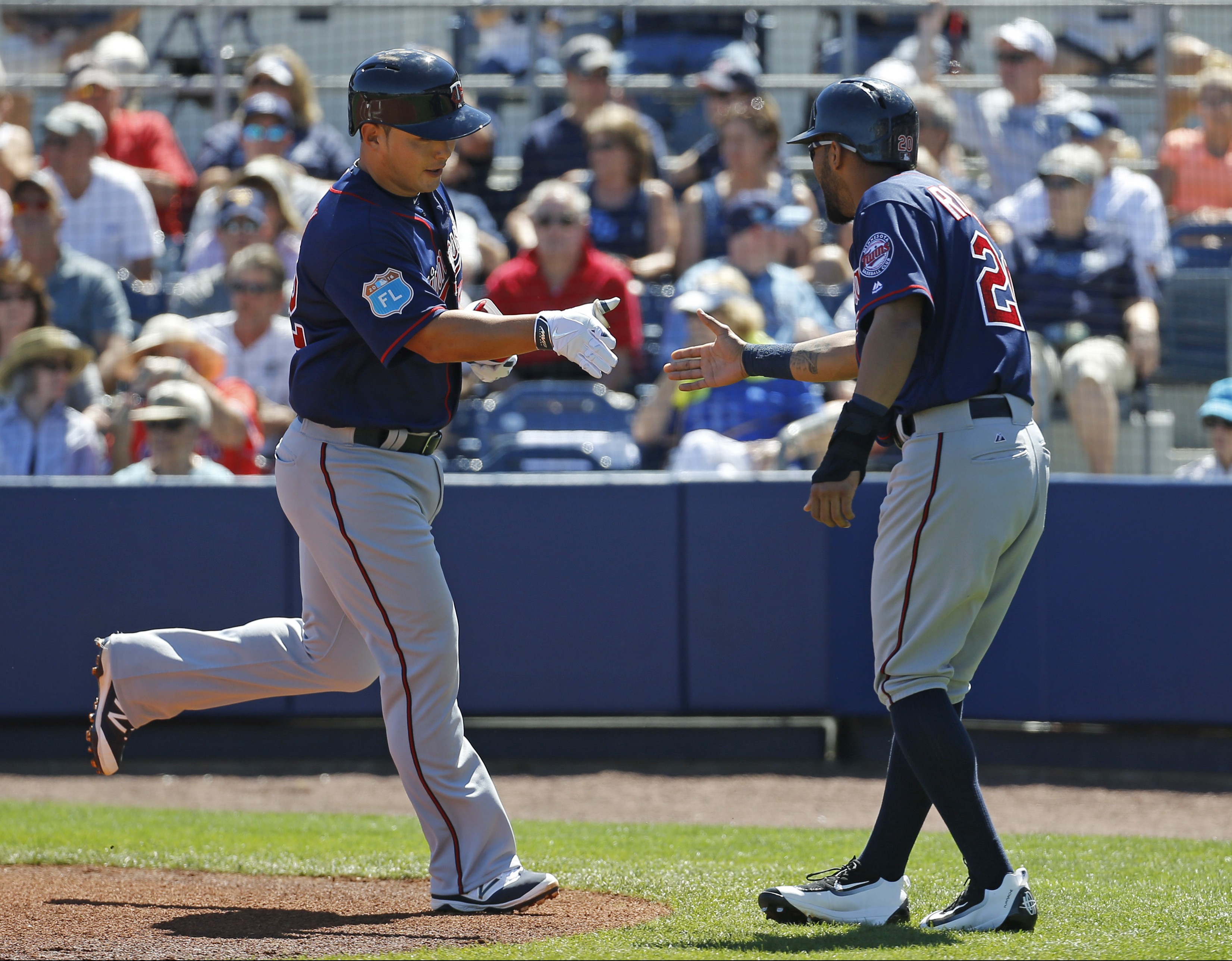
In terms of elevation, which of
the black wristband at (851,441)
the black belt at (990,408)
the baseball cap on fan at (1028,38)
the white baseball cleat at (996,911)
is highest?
the baseball cap on fan at (1028,38)

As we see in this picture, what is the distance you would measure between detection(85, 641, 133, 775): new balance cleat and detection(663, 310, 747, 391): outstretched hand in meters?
1.71

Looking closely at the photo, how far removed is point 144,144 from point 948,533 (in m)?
7.81

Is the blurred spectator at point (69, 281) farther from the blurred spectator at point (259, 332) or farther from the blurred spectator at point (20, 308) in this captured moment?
the blurred spectator at point (259, 332)

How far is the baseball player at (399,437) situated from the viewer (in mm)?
3613

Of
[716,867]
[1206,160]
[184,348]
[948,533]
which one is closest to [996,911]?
[948,533]

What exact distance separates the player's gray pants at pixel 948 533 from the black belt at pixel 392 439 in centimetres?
116

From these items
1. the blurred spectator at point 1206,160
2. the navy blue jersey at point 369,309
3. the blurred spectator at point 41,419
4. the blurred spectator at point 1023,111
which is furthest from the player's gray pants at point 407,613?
the blurred spectator at point 1206,160

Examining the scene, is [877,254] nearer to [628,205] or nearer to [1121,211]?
[1121,211]

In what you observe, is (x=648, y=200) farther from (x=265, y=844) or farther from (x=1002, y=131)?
(x=265, y=844)

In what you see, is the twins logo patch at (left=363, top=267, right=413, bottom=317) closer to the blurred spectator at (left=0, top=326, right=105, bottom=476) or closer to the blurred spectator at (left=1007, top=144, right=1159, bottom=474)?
the blurred spectator at (left=0, top=326, right=105, bottom=476)

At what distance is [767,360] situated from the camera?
12.2ft

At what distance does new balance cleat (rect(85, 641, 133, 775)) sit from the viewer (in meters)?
4.04

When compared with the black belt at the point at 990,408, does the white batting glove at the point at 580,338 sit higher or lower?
higher

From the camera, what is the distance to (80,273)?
326 inches
